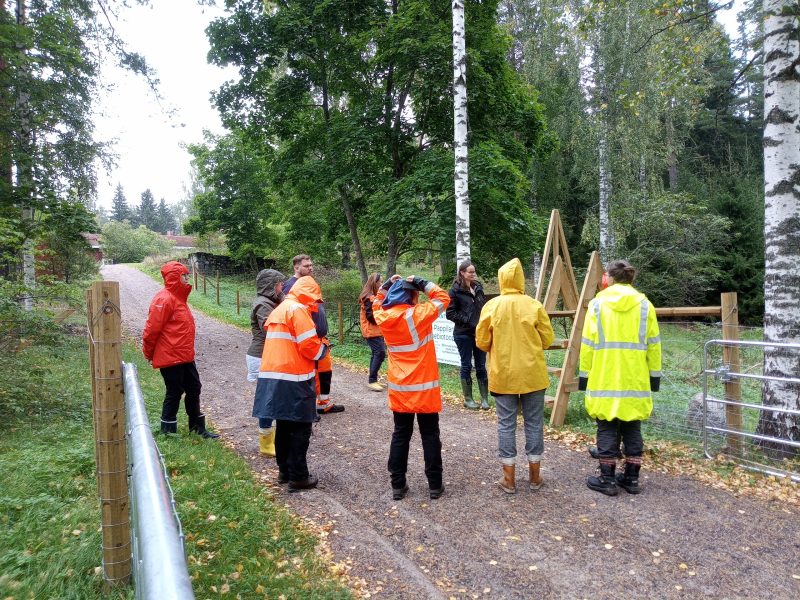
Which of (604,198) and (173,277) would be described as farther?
(604,198)

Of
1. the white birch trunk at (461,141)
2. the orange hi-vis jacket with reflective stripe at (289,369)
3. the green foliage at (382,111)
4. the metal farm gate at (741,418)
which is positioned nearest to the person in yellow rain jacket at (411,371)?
the orange hi-vis jacket with reflective stripe at (289,369)

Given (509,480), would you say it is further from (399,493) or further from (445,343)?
(445,343)

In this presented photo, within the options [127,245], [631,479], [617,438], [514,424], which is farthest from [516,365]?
[127,245]

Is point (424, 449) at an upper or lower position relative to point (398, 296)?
Result: lower

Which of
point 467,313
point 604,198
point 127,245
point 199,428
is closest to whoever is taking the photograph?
point 199,428

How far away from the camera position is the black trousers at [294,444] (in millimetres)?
4551

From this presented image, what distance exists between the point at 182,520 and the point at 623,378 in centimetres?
368

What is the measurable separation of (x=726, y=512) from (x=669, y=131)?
22.8m

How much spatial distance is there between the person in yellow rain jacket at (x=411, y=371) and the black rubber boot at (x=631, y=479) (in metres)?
1.62

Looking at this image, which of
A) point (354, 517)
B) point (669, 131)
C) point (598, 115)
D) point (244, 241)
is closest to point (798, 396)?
point (354, 517)

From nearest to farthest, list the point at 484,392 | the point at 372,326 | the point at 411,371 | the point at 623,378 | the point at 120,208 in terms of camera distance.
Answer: the point at 411,371 → the point at 623,378 → the point at 484,392 → the point at 372,326 → the point at 120,208

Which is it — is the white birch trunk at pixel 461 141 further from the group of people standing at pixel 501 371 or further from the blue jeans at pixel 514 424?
the blue jeans at pixel 514 424

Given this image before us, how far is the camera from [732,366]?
5285 millimetres

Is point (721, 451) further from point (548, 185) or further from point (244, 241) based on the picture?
point (244, 241)
